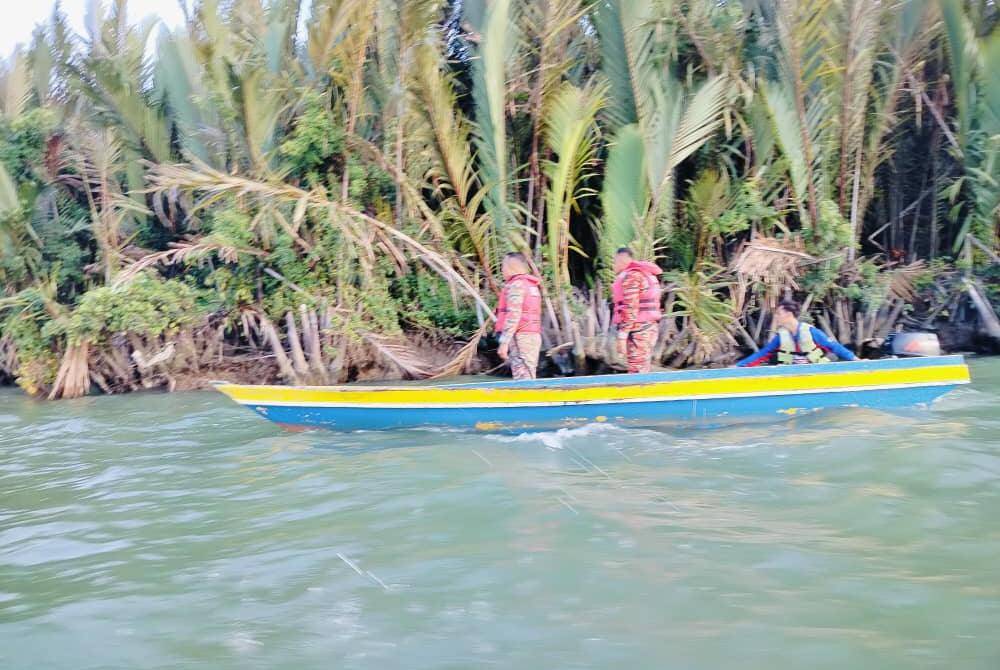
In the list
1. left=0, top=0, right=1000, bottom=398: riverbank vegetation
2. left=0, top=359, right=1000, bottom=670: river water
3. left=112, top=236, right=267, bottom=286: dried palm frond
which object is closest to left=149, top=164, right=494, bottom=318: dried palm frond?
left=0, top=0, right=1000, bottom=398: riverbank vegetation

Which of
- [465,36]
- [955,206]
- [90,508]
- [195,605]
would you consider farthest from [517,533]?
[955,206]

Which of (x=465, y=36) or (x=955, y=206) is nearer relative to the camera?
(x=465, y=36)

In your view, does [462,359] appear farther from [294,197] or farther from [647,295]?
[647,295]

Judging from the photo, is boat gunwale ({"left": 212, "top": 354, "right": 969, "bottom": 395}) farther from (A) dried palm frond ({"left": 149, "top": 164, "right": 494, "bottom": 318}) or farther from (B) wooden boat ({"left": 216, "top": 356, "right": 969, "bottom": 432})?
(A) dried palm frond ({"left": 149, "top": 164, "right": 494, "bottom": 318})

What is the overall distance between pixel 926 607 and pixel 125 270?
9.79m

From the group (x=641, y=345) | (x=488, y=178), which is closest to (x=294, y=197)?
(x=488, y=178)

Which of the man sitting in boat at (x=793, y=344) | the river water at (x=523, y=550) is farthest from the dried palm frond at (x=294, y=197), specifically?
the man sitting in boat at (x=793, y=344)

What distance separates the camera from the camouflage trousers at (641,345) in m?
8.52

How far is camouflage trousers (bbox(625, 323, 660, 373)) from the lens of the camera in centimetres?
852

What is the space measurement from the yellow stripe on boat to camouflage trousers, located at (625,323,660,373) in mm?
1370

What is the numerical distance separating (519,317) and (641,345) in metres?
1.32

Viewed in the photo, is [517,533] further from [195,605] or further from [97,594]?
[97,594]

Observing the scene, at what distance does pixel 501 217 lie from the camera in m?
10.7

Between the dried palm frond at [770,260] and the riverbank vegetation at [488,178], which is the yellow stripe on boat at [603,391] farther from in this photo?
the dried palm frond at [770,260]
